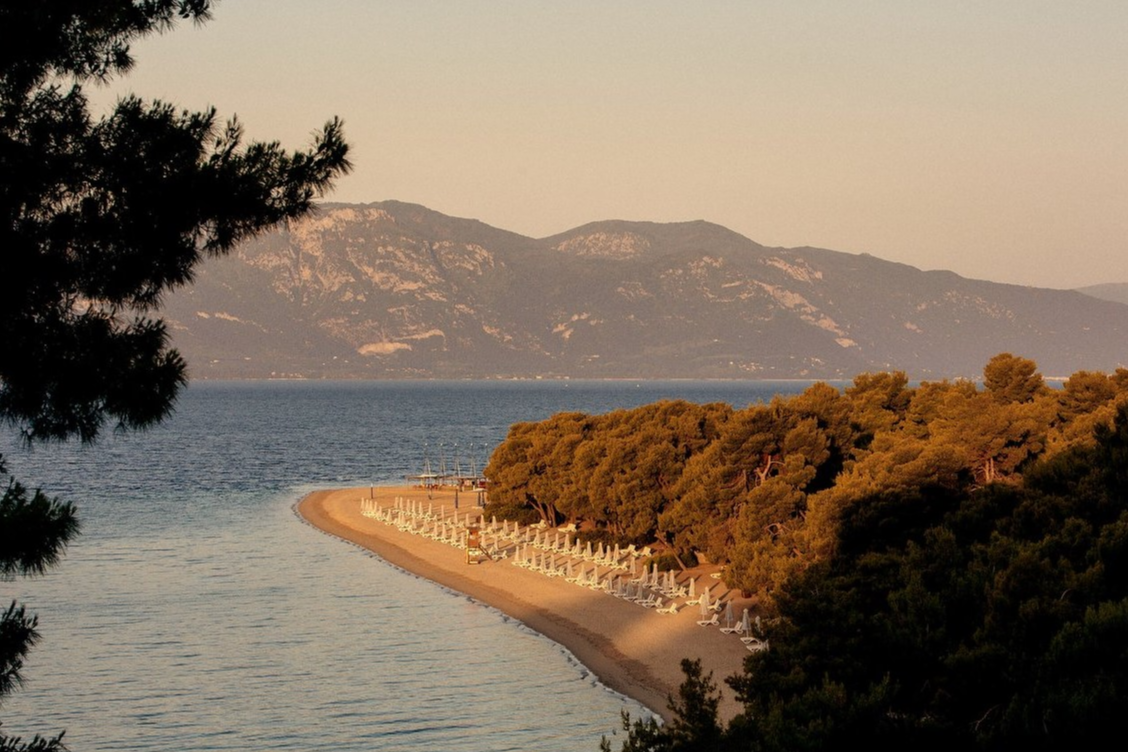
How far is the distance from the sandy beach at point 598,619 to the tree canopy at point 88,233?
16739 millimetres

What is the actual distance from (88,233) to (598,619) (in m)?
26.8

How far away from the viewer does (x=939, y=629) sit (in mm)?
16844

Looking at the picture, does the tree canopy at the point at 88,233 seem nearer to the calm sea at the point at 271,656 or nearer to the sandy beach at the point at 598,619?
the calm sea at the point at 271,656

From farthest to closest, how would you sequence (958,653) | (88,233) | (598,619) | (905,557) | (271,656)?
(598,619) → (271,656) → (905,557) → (958,653) → (88,233)

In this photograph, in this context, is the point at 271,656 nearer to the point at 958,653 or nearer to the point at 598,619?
the point at 598,619

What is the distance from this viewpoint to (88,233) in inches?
481

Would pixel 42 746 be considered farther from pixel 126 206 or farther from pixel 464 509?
pixel 464 509

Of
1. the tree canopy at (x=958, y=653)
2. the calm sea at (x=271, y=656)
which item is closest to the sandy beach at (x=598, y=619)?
the calm sea at (x=271, y=656)

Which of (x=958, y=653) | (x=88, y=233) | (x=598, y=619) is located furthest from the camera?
(x=598, y=619)

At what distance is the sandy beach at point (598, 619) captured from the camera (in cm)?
2991

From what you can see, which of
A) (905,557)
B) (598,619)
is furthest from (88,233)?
(598,619)

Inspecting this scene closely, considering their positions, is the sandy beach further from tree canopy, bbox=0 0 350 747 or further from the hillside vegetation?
tree canopy, bbox=0 0 350 747

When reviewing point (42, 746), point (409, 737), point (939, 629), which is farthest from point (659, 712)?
point (42, 746)

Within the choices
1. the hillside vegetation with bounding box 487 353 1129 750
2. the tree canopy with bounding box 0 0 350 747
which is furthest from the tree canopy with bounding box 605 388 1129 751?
the tree canopy with bounding box 0 0 350 747
